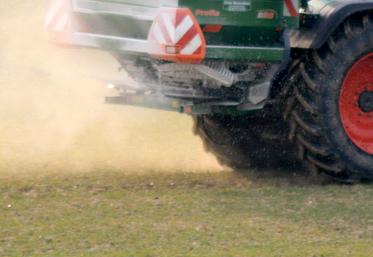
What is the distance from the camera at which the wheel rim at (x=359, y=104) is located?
899 cm

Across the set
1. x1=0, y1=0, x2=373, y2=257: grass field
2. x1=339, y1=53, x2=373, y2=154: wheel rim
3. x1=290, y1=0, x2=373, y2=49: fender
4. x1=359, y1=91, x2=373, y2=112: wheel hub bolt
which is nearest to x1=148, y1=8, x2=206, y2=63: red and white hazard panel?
x1=290, y1=0, x2=373, y2=49: fender

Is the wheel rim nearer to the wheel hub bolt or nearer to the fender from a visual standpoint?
the wheel hub bolt

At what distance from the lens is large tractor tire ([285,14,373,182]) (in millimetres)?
8719

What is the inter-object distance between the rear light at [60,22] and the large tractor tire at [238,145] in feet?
5.06

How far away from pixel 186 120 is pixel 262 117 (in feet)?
11.5

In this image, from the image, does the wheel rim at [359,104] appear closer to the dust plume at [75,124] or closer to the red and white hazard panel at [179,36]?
the red and white hazard panel at [179,36]

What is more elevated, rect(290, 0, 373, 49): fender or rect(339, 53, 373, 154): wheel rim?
rect(290, 0, 373, 49): fender

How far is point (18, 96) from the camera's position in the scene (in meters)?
13.7

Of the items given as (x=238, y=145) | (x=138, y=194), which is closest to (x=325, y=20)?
(x=238, y=145)

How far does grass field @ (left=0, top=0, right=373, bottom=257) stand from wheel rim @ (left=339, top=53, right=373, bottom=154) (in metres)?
0.45

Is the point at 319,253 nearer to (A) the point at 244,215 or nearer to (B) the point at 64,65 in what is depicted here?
(A) the point at 244,215

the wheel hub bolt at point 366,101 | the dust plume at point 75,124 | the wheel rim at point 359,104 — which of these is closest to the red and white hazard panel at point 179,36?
the dust plume at point 75,124

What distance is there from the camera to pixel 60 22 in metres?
9.05

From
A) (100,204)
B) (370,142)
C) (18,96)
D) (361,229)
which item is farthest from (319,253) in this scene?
(18,96)
